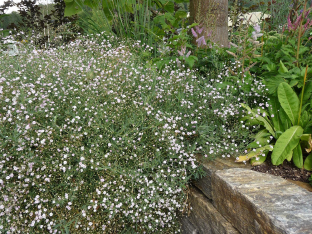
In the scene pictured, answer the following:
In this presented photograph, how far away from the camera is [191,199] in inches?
111

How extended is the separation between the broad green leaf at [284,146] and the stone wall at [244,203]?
9.7 inches

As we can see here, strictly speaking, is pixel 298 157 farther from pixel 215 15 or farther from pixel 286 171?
pixel 215 15

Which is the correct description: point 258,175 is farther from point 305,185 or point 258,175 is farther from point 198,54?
point 198,54

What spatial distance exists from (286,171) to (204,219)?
0.93 meters

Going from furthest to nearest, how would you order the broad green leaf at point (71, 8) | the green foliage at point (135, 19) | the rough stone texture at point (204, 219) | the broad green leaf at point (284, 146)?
the broad green leaf at point (71, 8) → the green foliage at point (135, 19) → the broad green leaf at point (284, 146) → the rough stone texture at point (204, 219)

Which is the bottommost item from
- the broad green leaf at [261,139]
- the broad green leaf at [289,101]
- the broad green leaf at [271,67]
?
the broad green leaf at [261,139]

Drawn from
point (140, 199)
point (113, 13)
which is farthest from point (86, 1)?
point (140, 199)

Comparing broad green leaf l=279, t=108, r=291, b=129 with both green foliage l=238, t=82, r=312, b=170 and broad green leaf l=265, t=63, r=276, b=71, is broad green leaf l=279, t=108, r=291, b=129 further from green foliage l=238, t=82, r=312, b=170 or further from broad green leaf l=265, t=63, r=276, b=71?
broad green leaf l=265, t=63, r=276, b=71

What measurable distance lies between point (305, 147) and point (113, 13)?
3.95 meters

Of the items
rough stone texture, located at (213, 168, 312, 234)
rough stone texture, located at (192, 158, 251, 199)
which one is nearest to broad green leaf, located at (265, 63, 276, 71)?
rough stone texture, located at (192, 158, 251, 199)

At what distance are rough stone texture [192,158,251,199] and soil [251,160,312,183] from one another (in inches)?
6.3

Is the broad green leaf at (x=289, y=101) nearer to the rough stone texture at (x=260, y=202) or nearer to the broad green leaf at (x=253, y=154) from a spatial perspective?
the broad green leaf at (x=253, y=154)

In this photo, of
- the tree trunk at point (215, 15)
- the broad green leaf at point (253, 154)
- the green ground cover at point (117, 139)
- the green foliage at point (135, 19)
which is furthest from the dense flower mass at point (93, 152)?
the green foliage at point (135, 19)

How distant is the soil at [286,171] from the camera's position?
2637 millimetres
